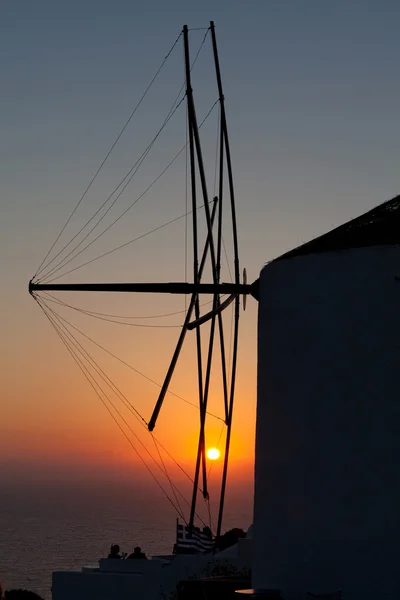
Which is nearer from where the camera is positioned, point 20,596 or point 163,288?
point 20,596

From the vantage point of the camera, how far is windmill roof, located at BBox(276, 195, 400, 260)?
13734 mm

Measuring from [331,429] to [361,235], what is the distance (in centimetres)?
247

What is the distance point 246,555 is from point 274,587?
6991 mm

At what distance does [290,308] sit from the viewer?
14469 mm

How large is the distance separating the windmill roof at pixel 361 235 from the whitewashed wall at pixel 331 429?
0.53 feet

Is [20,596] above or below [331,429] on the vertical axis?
below

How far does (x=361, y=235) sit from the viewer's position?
1401cm

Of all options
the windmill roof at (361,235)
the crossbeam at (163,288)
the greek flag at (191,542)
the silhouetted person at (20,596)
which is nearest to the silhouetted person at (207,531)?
the greek flag at (191,542)

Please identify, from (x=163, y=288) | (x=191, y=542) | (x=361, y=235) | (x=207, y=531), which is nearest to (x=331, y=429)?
(x=361, y=235)

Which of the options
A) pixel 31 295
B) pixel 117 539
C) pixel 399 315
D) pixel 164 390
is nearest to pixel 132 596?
pixel 164 390

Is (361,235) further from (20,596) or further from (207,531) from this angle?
(207,531)

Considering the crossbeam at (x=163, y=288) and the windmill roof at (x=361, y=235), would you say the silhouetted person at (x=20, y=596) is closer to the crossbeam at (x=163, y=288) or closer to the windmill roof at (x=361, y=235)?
the windmill roof at (x=361, y=235)

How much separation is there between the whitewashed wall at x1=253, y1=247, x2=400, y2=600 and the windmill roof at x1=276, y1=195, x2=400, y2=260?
0.16m

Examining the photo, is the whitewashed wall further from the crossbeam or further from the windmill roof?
the crossbeam
